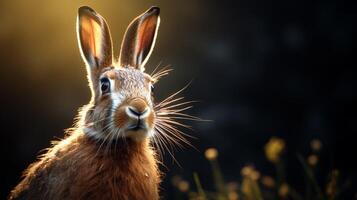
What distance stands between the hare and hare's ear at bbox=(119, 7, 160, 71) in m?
0.02

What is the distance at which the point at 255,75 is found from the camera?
6102 millimetres

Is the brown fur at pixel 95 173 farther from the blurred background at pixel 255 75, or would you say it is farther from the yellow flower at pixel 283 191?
the blurred background at pixel 255 75

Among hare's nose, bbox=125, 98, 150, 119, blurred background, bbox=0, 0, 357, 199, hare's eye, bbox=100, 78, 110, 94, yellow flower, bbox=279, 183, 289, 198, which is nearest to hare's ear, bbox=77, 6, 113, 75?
hare's eye, bbox=100, 78, 110, 94

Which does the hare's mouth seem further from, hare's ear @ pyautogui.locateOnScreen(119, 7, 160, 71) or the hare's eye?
hare's ear @ pyautogui.locateOnScreen(119, 7, 160, 71)

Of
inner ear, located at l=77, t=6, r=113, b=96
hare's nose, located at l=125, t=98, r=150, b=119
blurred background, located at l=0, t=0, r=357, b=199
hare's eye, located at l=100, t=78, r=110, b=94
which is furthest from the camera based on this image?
blurred background, located at l=0, t=0, r=357, b=199

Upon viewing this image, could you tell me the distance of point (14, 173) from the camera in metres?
5.45

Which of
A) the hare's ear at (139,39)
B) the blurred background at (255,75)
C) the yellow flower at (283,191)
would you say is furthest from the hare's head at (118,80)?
the blurred background at (255,75)

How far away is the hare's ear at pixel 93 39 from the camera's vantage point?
12.2ft

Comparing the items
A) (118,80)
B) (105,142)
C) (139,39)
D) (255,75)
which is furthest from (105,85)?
(255,75)

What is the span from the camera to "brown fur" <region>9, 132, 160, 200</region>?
11.2 ft

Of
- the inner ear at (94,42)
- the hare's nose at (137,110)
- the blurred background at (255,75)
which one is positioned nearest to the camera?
the hare's nose at (137,110)

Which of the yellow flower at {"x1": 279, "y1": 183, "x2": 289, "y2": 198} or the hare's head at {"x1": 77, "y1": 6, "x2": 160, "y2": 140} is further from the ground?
the hare's head at {"x1": 77, "y1": 6, "x2": 160, "y2": 140}

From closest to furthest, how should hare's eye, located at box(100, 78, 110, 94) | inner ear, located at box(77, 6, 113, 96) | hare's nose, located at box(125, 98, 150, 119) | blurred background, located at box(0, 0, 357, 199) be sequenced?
1. hare's nose, located at box(125, 98, 150, 119)
2. hare's eye, located at box(100, 78, 110, 94)
3. inner ear, located at box(77, 6, 113, 96)
4. blurred background, located at box(0, 0, 357, 199)

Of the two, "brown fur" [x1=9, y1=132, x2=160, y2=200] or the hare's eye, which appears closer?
"brown fur" [x1=9, y1=132, x2=160, y2=200]
